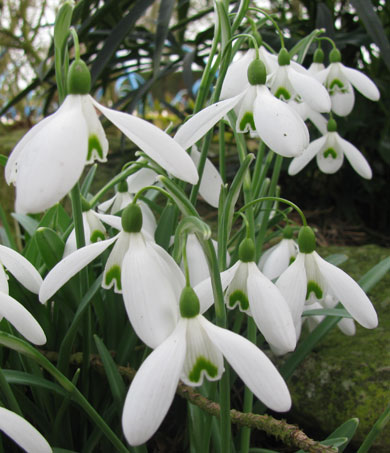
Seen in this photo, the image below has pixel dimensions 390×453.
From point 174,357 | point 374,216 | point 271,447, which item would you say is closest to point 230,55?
point 174,357

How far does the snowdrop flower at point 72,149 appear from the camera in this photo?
35cm

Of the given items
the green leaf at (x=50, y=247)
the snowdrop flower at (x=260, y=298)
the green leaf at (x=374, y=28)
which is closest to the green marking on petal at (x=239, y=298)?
the snowdrop flower at (x=260, y=298)

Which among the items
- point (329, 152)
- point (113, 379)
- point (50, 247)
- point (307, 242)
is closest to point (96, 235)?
point (50, 247)

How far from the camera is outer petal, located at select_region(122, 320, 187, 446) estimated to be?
1.19 ft

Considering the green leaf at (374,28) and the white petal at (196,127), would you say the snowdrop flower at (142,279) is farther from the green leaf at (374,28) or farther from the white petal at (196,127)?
the green leaf at (374,28)

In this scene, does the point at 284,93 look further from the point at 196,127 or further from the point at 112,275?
the point at 112,275

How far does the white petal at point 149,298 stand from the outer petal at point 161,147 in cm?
9

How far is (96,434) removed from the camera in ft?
2.38

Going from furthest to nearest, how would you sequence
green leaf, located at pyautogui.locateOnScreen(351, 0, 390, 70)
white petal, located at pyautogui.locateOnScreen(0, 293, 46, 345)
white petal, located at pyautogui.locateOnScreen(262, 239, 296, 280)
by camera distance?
green leaf, located at pyautogui.locateOnScreen(351, 0, 390, 70) → white petal, located at pyautogui.locateOnScreen(262, 239, 296, 280) → white petal, located at pyautogui.locateOnScreen(0, 293, 46, 345)

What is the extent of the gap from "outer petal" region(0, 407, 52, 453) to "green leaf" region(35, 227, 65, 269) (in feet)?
1.04

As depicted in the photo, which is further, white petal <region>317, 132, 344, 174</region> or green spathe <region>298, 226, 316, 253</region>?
white petal <region>317, 132, 344, 174</region>

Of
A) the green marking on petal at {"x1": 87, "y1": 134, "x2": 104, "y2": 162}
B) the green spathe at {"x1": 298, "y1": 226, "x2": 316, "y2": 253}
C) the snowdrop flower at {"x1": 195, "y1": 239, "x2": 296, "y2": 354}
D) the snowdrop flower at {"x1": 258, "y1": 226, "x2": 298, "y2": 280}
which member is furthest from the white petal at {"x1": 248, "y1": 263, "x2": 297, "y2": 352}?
the snowdrop flower at {"x1": 258, "y1": 226, "x2": 298, "y2": 280}

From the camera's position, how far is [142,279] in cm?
42

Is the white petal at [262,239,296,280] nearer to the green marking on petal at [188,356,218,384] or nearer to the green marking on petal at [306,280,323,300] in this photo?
the green marking on petal at [306,280,323,300]
